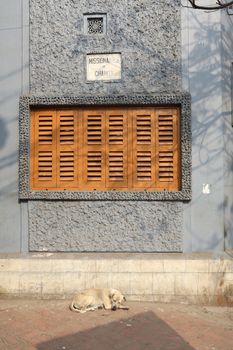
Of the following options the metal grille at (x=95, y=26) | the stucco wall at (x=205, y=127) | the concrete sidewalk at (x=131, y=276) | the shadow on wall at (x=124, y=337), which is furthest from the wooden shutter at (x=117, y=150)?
the shadow on wall at (x=124, y=337)

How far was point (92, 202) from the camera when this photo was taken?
259 inches

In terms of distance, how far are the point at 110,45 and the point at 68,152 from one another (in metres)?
1.95

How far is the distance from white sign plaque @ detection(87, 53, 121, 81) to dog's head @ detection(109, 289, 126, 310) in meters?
3.49

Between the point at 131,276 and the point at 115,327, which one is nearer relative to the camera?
the point at 115,327

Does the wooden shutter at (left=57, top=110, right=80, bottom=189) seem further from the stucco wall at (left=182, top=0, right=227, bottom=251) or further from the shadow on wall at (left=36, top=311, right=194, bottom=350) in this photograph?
the shadow on wall at (left=36, top=311, right=194, bottom=350)

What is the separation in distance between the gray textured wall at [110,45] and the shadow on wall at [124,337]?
367 cm

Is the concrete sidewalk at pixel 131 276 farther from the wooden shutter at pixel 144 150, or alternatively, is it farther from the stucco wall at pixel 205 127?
the wooden shutter at pixel 144 150

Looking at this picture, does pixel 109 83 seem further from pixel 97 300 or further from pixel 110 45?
pixel 97 300

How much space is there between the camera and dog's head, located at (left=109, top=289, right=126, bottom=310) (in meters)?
5.82

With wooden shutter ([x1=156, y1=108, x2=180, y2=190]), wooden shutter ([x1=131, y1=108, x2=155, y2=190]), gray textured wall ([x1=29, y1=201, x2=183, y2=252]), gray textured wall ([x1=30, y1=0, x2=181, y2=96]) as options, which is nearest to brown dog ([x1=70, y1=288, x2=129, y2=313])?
gray textured wall ([x1=29, y1=201, x2=183, y2=252])

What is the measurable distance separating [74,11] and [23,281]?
459 cm

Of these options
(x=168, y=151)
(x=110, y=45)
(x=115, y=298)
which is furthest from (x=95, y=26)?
(x=115, y=298)

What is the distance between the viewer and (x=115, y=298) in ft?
19.1

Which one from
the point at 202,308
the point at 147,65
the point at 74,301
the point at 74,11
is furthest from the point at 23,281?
the point at 74,11
